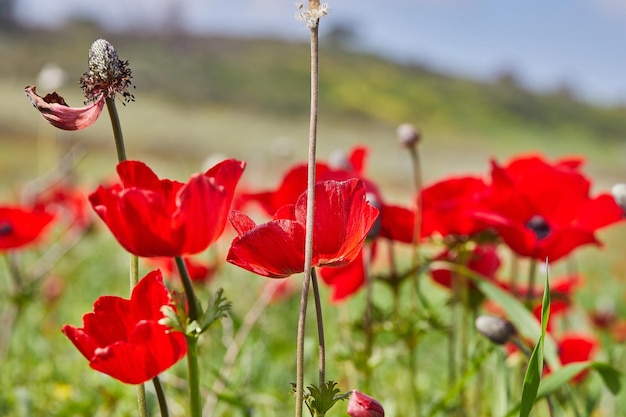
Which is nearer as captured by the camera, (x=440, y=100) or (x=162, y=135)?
(x=162, y=135)

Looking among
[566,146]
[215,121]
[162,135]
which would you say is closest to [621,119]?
[566,146]

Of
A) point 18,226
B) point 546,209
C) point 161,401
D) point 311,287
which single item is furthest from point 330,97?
point 161,401

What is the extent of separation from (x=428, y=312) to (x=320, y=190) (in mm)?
691

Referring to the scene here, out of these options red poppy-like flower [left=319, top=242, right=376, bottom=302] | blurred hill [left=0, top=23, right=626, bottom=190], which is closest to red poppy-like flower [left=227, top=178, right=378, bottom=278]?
red poppy-like flower [left=319, top=242, right=376, bottom=302]

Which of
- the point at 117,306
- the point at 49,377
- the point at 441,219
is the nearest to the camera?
the point at 117,306

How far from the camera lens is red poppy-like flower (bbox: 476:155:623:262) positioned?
1079 millimetres

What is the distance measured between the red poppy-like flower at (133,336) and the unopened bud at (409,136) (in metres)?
0.57

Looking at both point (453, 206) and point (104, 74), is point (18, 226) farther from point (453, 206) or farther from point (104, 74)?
point (104, 74)

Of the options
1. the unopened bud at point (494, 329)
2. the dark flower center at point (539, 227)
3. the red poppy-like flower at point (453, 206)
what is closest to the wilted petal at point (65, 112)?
the unopened bud at point (494, 329)

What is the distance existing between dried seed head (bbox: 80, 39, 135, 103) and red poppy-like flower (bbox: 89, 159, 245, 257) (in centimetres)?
6

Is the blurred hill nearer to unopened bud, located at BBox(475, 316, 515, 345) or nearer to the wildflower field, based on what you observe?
the wildflower field

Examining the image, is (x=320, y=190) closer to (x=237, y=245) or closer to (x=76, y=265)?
(x=237, y=245)

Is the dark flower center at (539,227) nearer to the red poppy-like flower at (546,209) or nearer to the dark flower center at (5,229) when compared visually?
the red poppy-like flower at (546,209)

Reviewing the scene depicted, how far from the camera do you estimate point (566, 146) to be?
4409 centimetres
